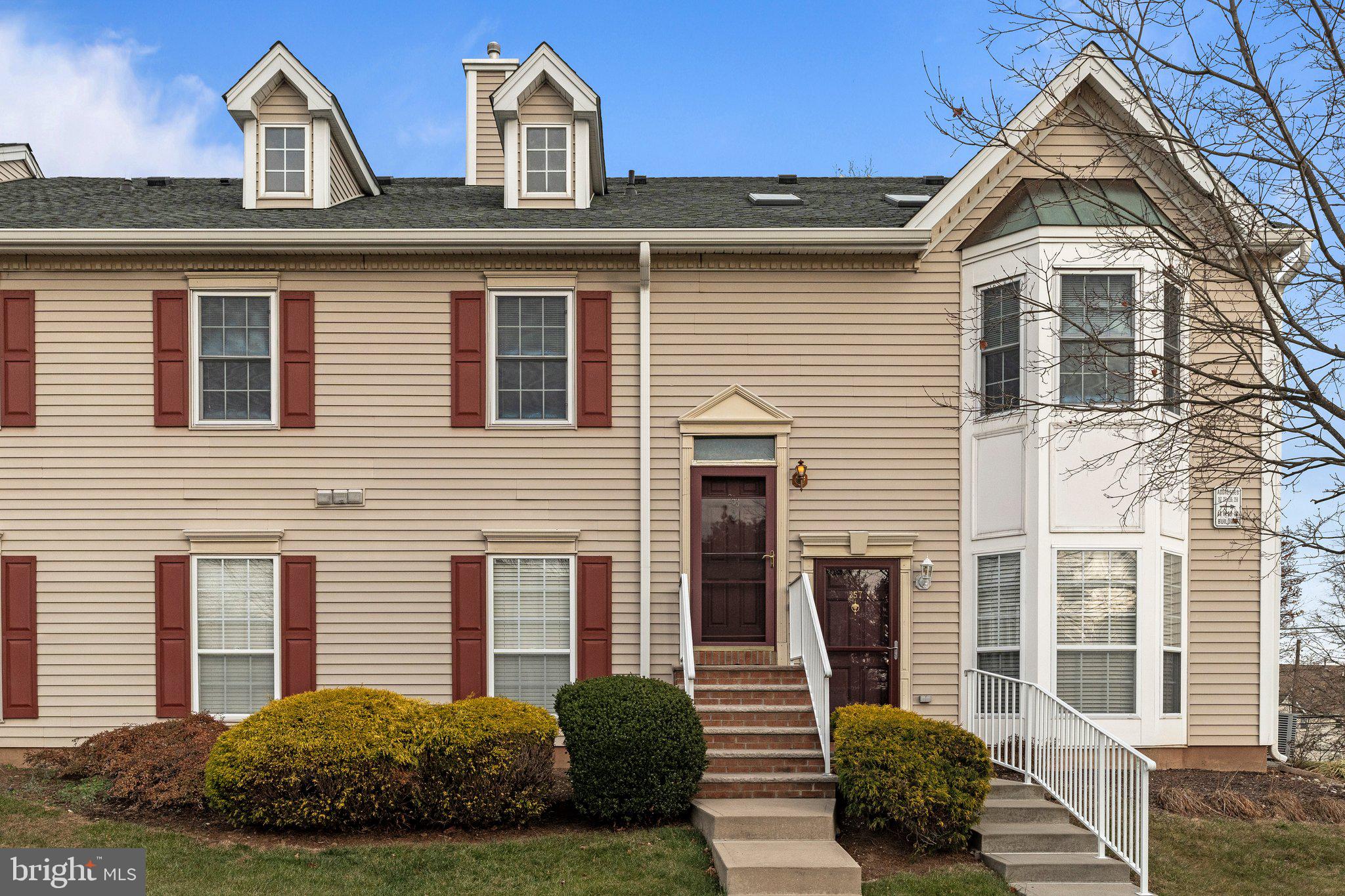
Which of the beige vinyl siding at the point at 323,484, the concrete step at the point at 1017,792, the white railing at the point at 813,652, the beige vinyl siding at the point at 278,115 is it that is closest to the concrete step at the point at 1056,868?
the concrete step at the point at 1017,792

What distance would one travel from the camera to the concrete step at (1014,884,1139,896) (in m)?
7.79

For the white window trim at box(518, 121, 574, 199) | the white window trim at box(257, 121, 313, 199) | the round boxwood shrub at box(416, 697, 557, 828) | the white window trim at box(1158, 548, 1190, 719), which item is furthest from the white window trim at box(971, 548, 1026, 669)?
the white window trim at box(257, 121, 313, 199)

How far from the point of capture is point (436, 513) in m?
11.3

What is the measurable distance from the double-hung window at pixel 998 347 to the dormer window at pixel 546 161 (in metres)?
4.61

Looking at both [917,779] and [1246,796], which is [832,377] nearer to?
[917,779]

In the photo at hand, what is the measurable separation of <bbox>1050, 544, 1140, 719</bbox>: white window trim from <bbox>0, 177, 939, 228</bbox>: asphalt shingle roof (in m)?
3.72

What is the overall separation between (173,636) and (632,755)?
5.23 meters

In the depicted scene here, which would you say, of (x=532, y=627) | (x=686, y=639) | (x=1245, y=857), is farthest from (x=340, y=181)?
(x=1245, y=857)

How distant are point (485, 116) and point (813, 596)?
8.11m

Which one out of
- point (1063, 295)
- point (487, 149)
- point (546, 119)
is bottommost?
point (1063, 295)

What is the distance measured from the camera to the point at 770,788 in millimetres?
9062

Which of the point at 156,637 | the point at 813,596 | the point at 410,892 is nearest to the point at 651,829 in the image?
the point at 410,892

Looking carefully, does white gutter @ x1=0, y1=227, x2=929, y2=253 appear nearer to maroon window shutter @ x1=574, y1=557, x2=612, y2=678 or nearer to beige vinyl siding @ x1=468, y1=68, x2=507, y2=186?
maroon window shutter @ x1=574, y1=557, x2=612, y2=678

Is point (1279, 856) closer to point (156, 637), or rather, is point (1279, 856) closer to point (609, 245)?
point (609, 245)
